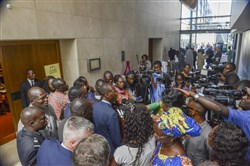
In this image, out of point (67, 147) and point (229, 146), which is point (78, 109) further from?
point (229, 146)

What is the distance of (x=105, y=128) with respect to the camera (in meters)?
1.96

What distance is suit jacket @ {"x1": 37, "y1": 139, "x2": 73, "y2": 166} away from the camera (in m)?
1.25

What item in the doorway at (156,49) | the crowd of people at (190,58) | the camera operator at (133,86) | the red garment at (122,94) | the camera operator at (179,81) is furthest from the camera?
the doorway at (156,49)

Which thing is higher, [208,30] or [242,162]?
[208,30]

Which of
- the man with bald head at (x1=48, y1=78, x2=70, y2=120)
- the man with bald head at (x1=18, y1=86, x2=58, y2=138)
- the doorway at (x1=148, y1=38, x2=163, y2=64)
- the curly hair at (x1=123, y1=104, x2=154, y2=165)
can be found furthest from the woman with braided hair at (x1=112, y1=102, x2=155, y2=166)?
the doorway at (x1=148, y1=38, x2=163, y2=64)

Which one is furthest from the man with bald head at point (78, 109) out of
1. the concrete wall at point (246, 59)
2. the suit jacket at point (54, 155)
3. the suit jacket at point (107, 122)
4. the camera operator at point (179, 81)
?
the concrete wall at point (246, 59)

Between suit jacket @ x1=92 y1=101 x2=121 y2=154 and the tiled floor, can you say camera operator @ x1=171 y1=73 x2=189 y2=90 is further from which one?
the tiled floor

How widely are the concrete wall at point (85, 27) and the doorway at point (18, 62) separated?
40 cm

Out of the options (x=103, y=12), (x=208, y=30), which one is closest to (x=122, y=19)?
(x=103, y=12)

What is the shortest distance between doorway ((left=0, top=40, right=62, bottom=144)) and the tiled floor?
0.36 metres

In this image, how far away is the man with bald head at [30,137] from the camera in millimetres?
1421

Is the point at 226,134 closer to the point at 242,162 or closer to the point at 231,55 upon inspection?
the point at 242,162

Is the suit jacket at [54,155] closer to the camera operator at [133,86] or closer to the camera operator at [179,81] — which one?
the camera operator at [133,86]

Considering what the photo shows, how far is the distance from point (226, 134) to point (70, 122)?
3.53ft
